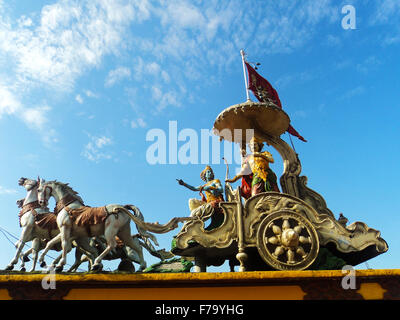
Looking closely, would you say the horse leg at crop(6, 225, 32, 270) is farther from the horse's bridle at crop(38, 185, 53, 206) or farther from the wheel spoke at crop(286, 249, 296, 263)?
the wheel spoke at crop(286, 249, 296, 263)

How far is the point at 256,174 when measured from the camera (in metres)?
7.60

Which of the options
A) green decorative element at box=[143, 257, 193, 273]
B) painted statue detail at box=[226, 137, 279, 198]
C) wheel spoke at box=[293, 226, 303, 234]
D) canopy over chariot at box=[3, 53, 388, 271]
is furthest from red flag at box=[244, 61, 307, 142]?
green decorative element at box=[143, 257, 193, 273]

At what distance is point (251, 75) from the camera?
9.36m

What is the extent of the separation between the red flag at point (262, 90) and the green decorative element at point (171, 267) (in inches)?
175

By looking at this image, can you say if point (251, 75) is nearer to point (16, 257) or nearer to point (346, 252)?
point (346, 252)

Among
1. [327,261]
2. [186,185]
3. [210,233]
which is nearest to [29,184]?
[186,185]

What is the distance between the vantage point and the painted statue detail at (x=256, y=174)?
7461 mm

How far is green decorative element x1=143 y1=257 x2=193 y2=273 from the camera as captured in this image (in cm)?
654

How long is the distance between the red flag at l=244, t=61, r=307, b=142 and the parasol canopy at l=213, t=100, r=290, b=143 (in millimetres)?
713

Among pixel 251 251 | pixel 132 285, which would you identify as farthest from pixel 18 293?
pixel 251 251

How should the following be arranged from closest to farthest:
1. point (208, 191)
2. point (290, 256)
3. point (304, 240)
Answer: point (290, 256) → point (304, 240) → point (208, 191)

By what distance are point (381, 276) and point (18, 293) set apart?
625cm

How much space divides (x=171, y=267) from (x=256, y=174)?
2718mm

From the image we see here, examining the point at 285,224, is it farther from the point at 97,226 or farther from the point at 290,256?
the point at 97,226
